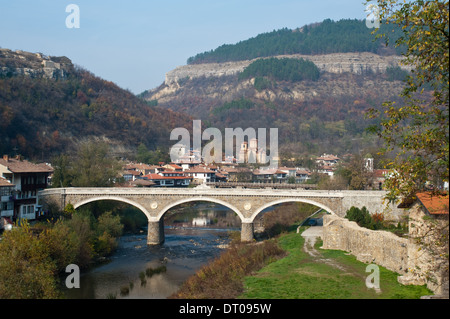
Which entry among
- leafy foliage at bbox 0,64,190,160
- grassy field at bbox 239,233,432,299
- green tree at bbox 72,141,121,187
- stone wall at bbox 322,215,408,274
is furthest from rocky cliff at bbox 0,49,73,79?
grassy field at bbox 239,233,432,299

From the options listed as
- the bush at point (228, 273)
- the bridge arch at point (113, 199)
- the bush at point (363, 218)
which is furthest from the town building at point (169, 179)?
the bush at point (228, 273)

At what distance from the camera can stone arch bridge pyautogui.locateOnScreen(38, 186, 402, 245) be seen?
3828 centimetres

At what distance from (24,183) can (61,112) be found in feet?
173

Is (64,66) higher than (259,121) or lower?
higher

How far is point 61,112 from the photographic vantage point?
282ft

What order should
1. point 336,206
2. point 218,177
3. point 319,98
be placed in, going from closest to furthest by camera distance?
point 336,206 < point 218,177 < point 319,98

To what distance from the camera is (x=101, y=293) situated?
82.6 ft

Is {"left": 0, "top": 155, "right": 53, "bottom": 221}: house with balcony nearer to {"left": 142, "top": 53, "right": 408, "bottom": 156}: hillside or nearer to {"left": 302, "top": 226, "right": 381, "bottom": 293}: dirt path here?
{"left": 302, "top": 226, "right": 381, "bottom": 293}: dirt path

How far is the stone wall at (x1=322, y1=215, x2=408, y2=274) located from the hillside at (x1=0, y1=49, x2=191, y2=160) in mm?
50919

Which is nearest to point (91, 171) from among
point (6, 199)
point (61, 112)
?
point (6, 199)
